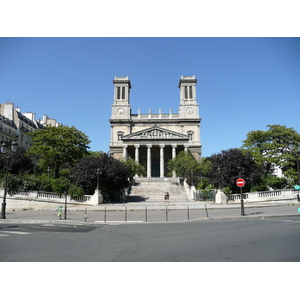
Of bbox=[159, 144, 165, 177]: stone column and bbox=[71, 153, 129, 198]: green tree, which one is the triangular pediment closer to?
bbox=[159, 144, 165, 177]: stone column

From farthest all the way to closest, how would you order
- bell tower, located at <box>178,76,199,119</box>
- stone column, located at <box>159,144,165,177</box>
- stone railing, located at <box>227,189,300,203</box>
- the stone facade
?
bell tower, located at <box>178,76,199,119</box>, stone column, located at <box>159,144,165,177</box>, the stone facade, stone railing, located at <box>227,189,300,203</box>

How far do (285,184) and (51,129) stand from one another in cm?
3610

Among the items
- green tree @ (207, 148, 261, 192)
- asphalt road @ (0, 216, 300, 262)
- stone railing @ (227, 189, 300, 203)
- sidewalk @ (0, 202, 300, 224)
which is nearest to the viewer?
asphalt road @ (0, 216, 300, 262)

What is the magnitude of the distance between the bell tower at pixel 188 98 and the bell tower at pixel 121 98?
15703 mm

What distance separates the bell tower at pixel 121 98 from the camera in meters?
77.9

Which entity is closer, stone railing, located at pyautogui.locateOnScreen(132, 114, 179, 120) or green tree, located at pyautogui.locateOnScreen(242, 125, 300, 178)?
green tree, located at pyautogui.locateOnScreen(242, 125, 300, 178)

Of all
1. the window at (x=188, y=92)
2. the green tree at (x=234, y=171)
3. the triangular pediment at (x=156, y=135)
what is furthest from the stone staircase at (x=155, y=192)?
the window at (x=188, y=92)

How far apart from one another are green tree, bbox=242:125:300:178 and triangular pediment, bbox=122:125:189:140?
64.9 ft

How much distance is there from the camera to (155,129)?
65.4 metres

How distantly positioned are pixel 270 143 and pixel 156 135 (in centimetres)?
2761

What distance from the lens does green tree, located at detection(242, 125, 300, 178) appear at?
143 ft

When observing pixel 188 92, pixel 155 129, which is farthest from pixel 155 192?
pixel 188 92

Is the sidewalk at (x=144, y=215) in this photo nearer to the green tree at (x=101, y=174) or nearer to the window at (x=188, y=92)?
the green tree at (x=101, y=174)

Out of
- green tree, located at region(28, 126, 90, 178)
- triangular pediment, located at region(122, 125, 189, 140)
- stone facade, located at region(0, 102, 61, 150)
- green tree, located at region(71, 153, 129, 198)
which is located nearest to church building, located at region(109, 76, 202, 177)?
triangular pediment, located at region(122, 125, 189, 140)
